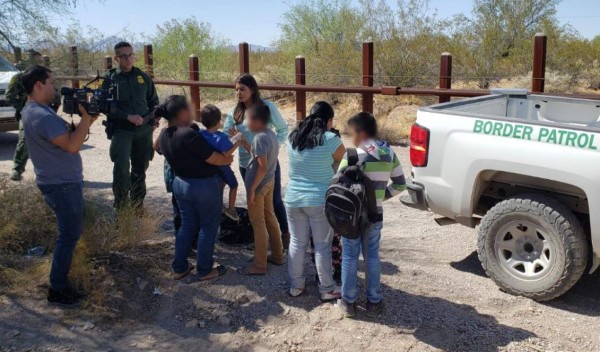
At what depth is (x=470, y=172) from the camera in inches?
185

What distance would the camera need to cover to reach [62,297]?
455cm

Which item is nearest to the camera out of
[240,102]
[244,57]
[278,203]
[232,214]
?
[240,102]

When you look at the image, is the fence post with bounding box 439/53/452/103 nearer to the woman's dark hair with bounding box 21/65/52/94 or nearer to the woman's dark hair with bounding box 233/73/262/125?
the woman's dark hair with bounding box 233/73/262/125

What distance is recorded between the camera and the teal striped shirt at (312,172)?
14.1 ft

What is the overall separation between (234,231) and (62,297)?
1.64 metres

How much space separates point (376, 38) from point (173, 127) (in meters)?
10.1

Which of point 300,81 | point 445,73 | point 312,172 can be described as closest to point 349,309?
point 312,172

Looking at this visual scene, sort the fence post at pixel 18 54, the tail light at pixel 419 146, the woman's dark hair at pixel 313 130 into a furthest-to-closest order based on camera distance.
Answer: the fence post at pixel 18 54
the tail light at pixel 419 146
the woman's dark hair at pixel 313 130

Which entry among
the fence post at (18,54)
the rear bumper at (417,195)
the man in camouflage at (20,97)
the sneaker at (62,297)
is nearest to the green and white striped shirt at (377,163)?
the rear bumper at (417,195)

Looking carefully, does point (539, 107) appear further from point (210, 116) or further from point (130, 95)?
point (130, 95)

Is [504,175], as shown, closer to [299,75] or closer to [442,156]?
[442,156]

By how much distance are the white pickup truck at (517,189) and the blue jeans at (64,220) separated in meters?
2.62

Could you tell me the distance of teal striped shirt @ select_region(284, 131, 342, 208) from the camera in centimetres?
431

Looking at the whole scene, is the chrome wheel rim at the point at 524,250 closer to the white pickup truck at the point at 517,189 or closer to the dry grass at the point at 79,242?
the white pickup truck at the point at 517,189
